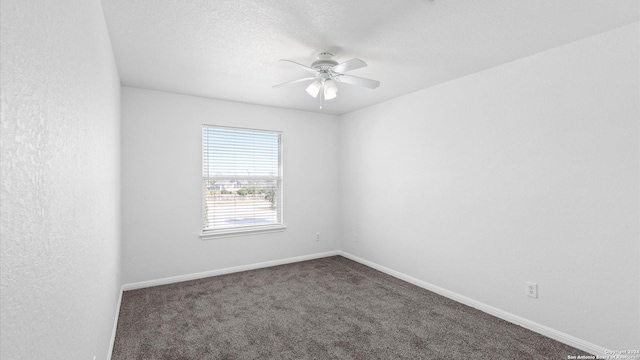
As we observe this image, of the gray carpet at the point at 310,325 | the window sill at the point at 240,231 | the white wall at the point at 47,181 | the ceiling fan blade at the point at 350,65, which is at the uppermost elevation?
the ceiling fan blade at the point at 350,65

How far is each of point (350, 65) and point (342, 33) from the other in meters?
0.27

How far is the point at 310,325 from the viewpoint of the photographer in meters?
2.84

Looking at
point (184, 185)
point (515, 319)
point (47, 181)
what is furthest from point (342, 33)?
point (515, 319)

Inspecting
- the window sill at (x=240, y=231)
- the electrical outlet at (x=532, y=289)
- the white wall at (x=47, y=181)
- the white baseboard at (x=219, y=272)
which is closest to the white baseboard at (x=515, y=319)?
the electrical outlet at (x=532, y=289)

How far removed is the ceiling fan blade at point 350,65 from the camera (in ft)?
8.11

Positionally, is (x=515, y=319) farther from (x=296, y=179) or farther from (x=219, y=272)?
(x=219, y=272)

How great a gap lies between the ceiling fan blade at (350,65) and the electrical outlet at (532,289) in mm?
2458

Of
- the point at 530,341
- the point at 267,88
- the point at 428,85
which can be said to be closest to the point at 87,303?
the point at 267,88

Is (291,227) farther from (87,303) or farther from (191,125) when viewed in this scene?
(87,303)

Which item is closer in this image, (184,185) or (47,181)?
(47,181)

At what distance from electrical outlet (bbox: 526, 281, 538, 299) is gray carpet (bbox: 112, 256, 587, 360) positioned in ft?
1.05

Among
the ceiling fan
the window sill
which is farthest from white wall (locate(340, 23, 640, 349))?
the window sill

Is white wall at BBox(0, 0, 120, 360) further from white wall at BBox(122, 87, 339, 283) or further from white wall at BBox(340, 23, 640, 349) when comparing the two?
white wall at BBox(340, 23, 640, 349)

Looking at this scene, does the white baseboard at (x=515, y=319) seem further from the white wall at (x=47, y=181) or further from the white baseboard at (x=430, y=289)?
the white wall at (x=47, y=181)
